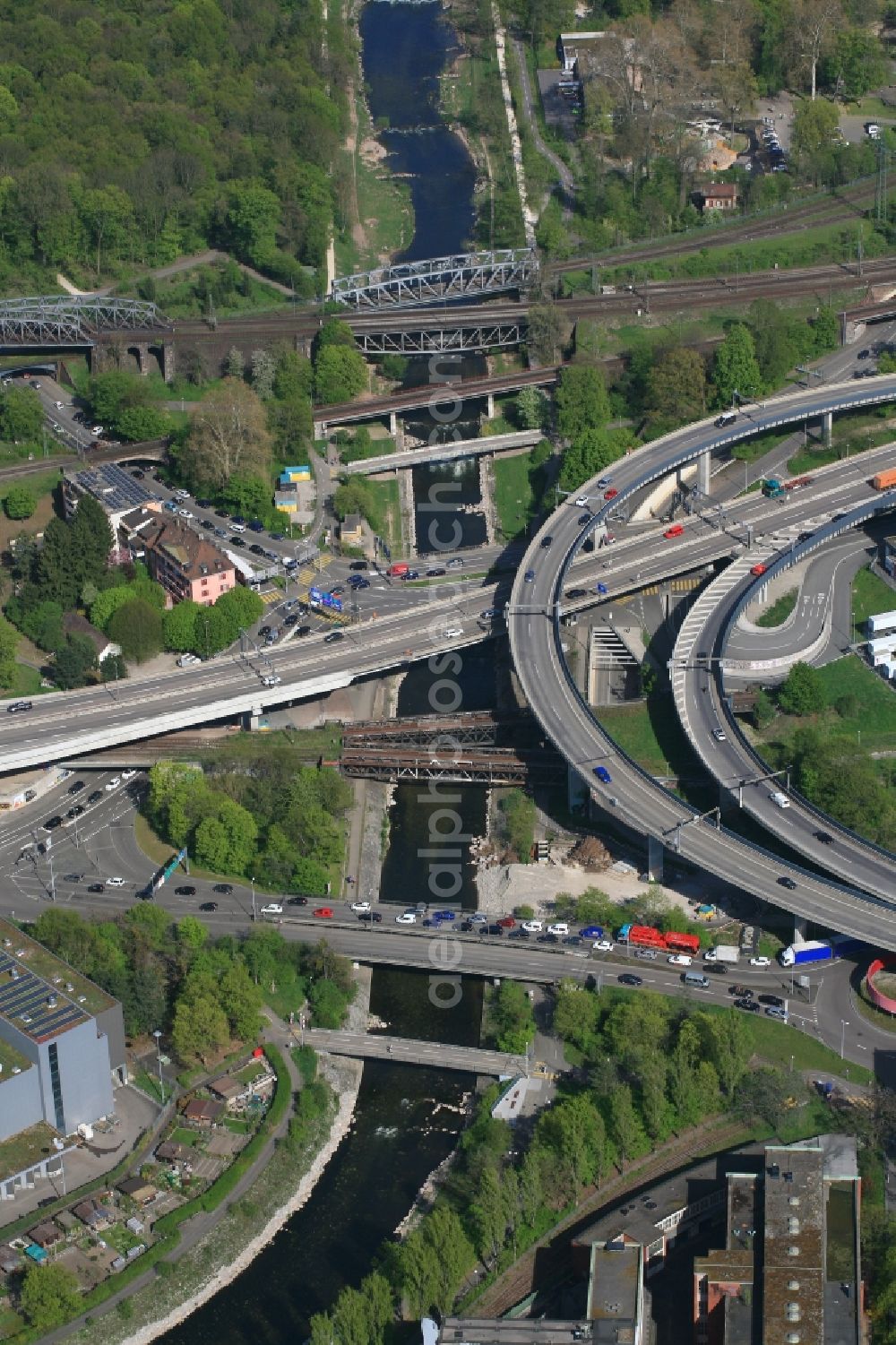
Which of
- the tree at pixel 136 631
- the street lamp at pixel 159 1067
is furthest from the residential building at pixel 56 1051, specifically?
the tree at pixel 136 631

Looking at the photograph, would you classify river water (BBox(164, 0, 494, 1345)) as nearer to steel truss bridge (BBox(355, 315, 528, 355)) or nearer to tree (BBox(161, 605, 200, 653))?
tree (BBox(161, 605, 200, 653))

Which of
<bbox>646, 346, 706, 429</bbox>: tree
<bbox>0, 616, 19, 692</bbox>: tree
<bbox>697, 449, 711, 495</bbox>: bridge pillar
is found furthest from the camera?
<bbox>646, 346, 706, 429</bbox>: tree

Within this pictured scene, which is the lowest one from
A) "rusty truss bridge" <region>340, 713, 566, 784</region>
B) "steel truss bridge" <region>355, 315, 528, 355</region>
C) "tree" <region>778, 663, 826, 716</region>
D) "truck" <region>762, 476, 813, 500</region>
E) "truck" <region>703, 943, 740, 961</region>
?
"truck" <region>703, 943, 740, 961</region>

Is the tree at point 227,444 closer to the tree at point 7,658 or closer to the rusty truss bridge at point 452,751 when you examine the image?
the tree at point 7,658

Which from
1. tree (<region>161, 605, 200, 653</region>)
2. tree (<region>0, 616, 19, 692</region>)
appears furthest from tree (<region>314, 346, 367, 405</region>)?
tree (<region>0, 616, 19, 692</region>)

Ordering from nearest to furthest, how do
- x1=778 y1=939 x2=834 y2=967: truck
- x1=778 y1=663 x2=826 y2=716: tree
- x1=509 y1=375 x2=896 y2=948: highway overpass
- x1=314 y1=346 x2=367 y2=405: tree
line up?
x1=778 y1=939 x2=834 y2=967: truck, x1=509 y1=375 x2=896 y2=948: highway overpass, x1=778 y1=663 x2=826 y2=716: tree, x1=314 y1=346 x2=367 y2=405: tree

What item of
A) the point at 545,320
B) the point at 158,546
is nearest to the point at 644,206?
the point at 545,320
